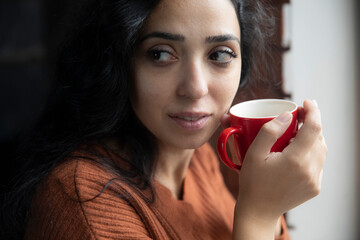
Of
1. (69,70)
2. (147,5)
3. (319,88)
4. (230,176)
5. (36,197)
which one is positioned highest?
(147,5)

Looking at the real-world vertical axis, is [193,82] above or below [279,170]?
above

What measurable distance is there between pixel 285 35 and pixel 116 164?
0.84m

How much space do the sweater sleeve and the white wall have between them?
0.85 m

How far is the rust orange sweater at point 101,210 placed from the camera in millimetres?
804

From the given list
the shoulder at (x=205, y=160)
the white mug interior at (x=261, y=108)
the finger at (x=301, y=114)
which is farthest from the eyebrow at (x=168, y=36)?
the shoulder at (x=205, y=160)

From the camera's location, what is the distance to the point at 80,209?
2.64 feet

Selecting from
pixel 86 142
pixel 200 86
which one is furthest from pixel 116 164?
pixel 200 86

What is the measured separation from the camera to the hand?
32.3 inches

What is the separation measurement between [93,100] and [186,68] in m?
0.31

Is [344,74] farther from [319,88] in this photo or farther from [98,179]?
[98,179]

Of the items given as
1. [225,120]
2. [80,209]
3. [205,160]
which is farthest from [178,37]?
[205,160]

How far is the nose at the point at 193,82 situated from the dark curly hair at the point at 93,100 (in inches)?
6.5

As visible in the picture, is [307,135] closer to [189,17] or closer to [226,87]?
[226,87]

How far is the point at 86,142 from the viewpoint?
1.03m
